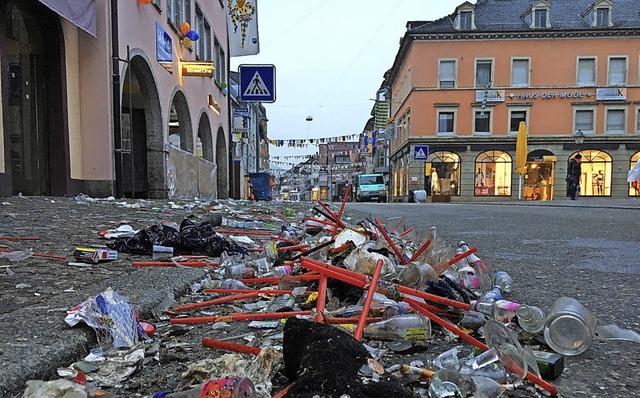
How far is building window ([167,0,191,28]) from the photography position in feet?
36.8

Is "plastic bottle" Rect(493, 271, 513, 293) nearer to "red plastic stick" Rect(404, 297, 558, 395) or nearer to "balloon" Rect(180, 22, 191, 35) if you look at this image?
"red plastic stick" Rect(404, 297, 558, 395)

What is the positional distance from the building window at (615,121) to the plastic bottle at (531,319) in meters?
32.3

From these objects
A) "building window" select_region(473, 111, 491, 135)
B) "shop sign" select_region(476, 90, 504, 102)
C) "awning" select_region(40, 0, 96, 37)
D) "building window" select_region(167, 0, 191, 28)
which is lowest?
"awning" select_region(40, 0, 96, 37)

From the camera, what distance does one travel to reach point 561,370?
1.08 m

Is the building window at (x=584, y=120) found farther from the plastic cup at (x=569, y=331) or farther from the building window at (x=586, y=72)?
the plastic cup at (x=569, y=331)

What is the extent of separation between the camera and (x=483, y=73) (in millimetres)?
29047

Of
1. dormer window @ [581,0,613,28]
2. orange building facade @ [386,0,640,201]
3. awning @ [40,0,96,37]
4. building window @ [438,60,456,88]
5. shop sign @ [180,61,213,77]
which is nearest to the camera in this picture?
awning @ [40,0,96,37]

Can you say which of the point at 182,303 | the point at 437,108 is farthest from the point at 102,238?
the point at 437,108

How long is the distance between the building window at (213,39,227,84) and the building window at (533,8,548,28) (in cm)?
2111

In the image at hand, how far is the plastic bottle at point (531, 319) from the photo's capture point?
133 centimetres

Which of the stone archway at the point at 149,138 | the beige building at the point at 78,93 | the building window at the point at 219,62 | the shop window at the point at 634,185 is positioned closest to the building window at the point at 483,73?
the shop window at the point at 634,185

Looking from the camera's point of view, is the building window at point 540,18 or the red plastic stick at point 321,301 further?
the building window at point 540,18

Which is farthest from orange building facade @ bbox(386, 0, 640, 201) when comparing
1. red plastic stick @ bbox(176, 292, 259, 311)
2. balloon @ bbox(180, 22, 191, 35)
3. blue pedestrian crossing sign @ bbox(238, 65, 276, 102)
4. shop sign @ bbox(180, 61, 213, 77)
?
red plastic stick @ bbox(176, 292, 259, 311)

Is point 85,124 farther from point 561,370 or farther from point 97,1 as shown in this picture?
point 561,370
